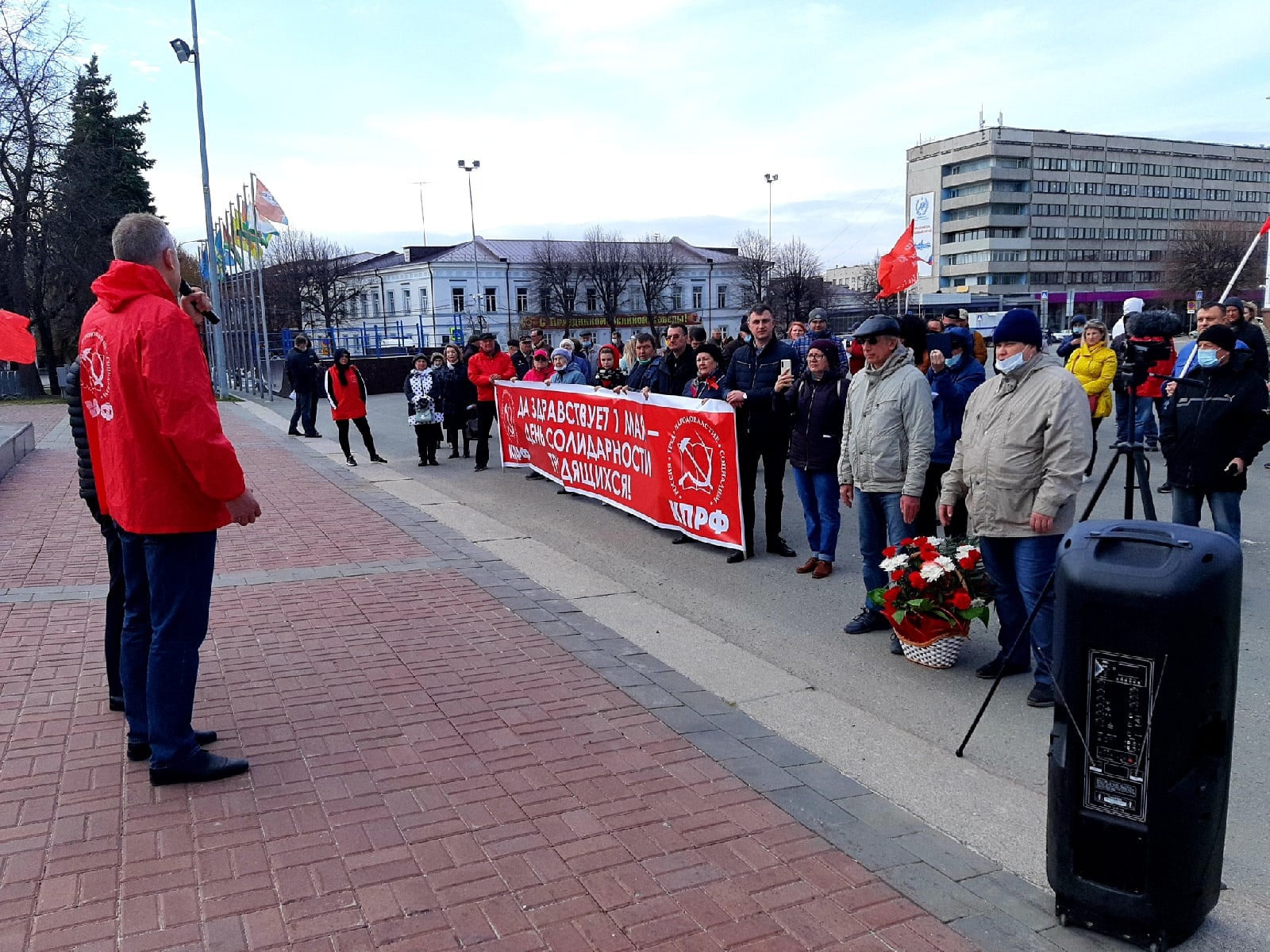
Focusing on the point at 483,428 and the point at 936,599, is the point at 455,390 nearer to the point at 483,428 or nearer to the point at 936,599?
the point at 483,428

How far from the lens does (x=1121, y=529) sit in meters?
2.99

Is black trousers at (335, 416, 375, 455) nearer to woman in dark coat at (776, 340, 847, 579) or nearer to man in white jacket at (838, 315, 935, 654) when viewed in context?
woman in dark coat at (776, 340, 847, 579)

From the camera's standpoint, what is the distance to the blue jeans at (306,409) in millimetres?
19250

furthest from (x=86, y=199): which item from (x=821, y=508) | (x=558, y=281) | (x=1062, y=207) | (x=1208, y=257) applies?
(x=1062, y=207)

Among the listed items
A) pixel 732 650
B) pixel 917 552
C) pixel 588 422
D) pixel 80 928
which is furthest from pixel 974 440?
pixel 588 422

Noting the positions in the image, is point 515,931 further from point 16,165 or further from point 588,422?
point 16,165

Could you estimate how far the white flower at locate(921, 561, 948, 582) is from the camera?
550cm

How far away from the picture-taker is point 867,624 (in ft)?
20.9

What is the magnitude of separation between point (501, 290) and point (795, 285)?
2627 cm

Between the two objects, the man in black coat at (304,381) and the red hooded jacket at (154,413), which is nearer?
the red hooded jacket at (154,413)

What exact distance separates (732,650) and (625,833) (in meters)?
2.36

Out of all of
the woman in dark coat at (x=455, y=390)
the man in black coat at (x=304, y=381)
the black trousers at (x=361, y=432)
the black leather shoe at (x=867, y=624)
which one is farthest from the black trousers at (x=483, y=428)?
the black leather shoe at (x=867, y=624)

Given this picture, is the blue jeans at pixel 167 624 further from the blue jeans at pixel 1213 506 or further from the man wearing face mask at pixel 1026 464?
the blue jeans at pixel 1213 506

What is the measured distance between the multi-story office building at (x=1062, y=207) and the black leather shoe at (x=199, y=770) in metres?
112
